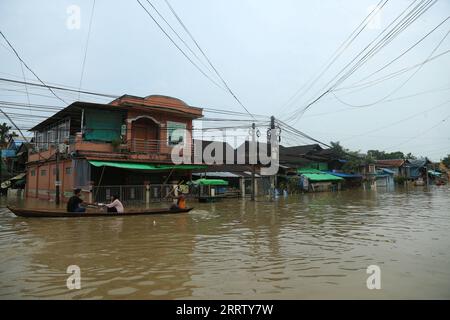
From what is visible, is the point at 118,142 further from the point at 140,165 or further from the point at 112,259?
the point at 112,259

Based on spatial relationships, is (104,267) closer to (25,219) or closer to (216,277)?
(216,277)

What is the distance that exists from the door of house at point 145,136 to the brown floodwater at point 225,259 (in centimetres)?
1089

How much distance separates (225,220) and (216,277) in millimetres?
8863

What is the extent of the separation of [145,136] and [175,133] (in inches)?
90.0

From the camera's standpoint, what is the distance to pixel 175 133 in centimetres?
2602

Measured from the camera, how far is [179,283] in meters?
6.15

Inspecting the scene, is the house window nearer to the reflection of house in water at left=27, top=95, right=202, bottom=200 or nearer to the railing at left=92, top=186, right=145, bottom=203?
the reflection of house in water at left=27, top=95, right=202, bottom=200

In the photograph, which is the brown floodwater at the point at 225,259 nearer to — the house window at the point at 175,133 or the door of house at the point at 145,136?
the door of house at the point at 145,136

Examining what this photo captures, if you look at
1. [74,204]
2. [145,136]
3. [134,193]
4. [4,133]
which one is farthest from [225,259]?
[4,133]

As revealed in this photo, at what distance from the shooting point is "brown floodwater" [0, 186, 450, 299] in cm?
573

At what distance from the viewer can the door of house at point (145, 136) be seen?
952 inches

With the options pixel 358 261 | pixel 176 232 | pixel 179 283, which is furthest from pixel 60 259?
pixel 358 261

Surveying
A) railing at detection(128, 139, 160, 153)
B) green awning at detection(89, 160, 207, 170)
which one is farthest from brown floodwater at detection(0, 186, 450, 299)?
railing at detection(128, 139, 160, 153)

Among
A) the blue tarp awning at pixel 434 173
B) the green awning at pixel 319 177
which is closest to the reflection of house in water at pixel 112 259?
the green awning at pixel 319 177
